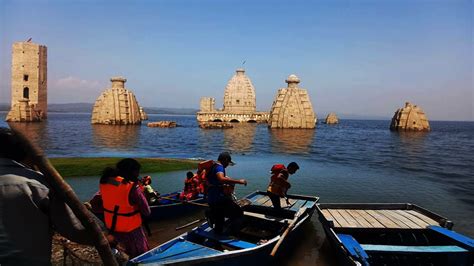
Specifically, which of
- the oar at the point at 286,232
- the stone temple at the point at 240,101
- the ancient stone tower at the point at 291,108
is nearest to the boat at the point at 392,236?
the oar at the point at 286,232

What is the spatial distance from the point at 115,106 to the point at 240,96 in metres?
54.7

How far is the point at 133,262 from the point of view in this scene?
639cm

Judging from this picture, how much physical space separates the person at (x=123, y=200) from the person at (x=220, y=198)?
273cm

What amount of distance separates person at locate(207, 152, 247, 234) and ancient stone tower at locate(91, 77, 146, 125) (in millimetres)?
107099

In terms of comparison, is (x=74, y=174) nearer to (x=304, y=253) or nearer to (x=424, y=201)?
(x=304, y=253)

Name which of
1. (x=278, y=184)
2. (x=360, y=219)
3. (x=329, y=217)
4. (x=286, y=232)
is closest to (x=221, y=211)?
(x=286, y=232)

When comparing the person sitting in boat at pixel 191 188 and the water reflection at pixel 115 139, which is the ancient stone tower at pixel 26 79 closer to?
the water reflection at pixel 115 139

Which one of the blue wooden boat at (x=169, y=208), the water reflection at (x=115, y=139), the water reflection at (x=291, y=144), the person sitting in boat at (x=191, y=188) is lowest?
the water reflection at (x=115, y=139)

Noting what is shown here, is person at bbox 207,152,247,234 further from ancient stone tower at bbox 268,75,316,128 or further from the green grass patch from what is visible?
ancient stone tower at bbox 268,75,316,128

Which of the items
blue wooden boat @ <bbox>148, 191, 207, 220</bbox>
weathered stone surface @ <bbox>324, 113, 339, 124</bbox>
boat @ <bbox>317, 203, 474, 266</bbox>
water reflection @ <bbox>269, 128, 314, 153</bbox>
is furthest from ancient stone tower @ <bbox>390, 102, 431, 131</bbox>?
blue wooden boat @ <bbox>148, 191, 207, 220</bbox>

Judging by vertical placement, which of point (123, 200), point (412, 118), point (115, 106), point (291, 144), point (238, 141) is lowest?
point (238, 141)

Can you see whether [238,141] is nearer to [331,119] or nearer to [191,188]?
[191,188]

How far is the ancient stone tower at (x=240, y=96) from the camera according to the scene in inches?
5655

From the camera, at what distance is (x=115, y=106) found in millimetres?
108938
